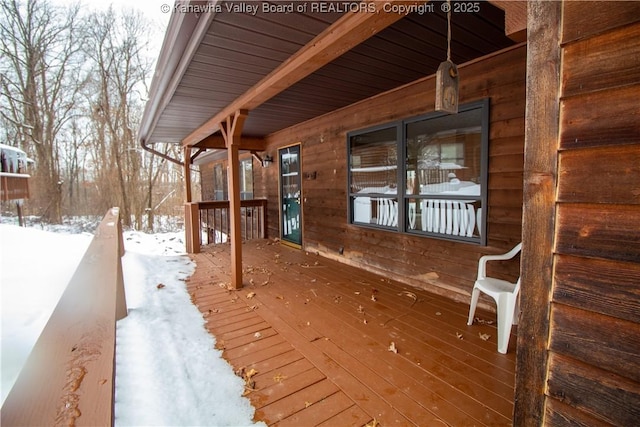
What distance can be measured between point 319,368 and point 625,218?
73.0 inches

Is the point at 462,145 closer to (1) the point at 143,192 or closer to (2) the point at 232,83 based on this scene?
(2) the point at 232,83

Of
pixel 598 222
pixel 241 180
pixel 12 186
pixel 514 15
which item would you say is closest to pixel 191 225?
pixel 241 180

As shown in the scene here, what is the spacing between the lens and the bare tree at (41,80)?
1064cm

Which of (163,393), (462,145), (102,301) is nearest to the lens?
(102,301)

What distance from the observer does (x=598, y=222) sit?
0.79 m

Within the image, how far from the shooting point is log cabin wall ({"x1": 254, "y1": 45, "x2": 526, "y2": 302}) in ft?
8.54

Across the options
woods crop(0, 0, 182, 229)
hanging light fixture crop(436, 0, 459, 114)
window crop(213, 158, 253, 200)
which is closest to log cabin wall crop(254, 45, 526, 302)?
hanging light fixture crop(436, 0, 459, 114)

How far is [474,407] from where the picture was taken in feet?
5.57

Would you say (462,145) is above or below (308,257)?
above

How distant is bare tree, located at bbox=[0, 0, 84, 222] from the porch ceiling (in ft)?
36.1

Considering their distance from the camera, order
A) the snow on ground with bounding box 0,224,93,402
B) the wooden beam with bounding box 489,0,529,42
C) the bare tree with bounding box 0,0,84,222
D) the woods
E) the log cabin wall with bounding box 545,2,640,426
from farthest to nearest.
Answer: the woods
the bare tree with bounding box 0,0,84,222
the snow on ground with bounding box 0,224,93,402
the wooden beam with bounding box 489,0,529,42
the log cabin wall with bounding box 545,2,640,426

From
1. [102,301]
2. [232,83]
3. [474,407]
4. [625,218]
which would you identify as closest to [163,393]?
[102,301]

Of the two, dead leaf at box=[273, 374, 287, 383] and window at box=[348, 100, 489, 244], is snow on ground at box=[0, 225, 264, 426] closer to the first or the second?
dead leaf at box=[273, 374, 287, 383]

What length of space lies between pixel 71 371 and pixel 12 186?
31.0 feet
